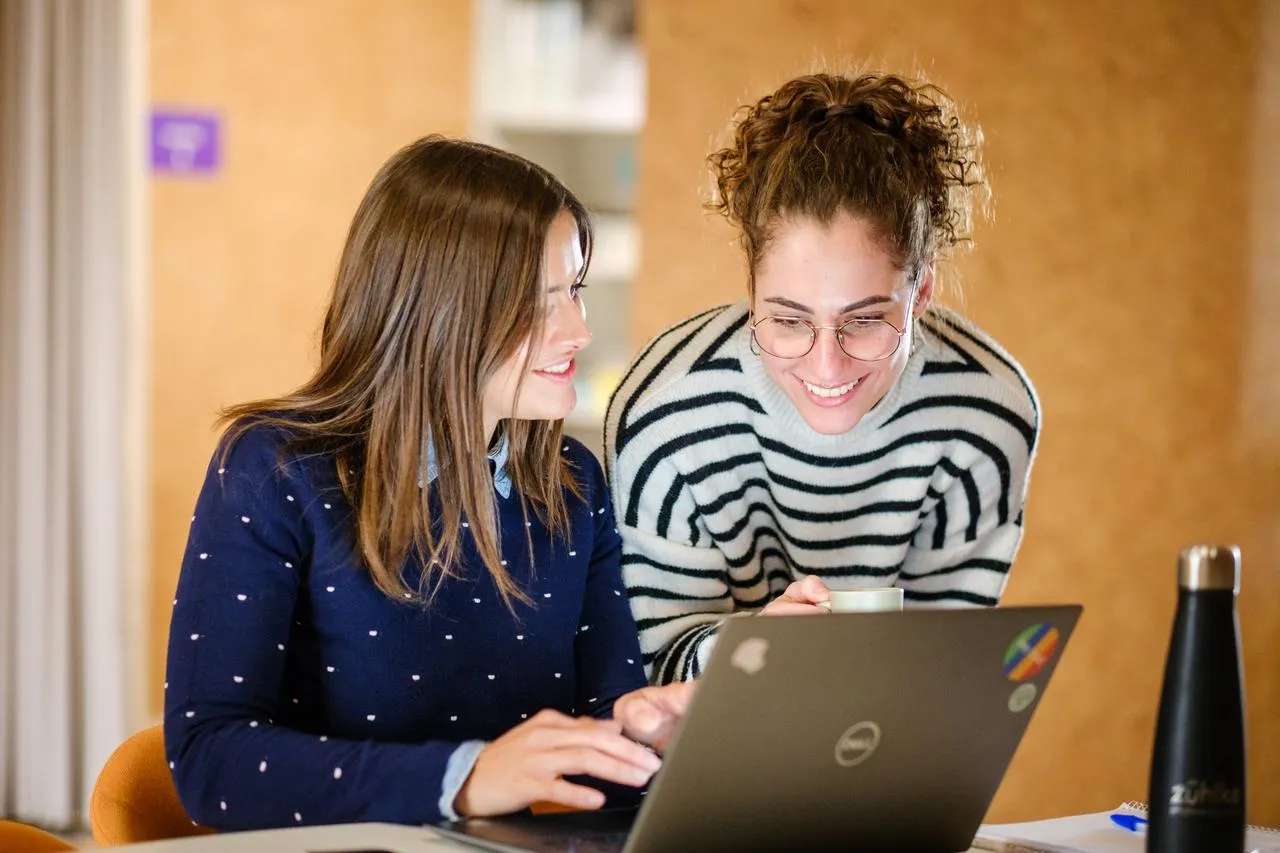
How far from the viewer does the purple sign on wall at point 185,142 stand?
4.58 meters

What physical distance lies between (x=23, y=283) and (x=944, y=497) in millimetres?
2448

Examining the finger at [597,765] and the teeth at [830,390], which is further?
the teeth at [830,390]

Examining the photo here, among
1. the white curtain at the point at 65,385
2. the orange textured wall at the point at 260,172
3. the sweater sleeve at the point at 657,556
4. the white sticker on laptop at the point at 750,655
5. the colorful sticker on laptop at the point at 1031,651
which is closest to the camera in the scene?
the white sticker on laptop at the point at 750,655

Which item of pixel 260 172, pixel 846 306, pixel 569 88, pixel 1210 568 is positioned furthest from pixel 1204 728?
pixel 260 172

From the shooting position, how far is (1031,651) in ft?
3.37

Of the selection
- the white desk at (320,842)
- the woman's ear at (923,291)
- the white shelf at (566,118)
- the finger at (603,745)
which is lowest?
the white desk at (320,842)

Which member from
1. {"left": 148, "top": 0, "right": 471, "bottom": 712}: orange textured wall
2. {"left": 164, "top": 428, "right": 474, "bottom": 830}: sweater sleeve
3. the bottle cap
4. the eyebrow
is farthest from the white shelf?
the bottle cap

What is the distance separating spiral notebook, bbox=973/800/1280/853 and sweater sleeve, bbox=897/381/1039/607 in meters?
0.49

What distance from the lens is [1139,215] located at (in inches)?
119

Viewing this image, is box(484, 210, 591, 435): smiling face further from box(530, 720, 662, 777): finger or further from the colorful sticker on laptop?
the colorful sticker on laptop

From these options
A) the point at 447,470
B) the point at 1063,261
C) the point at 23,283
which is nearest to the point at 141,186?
the point at 23,283

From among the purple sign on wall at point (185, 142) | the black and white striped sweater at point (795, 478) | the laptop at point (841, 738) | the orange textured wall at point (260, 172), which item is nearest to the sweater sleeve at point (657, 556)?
the black and white striped sweater at point (795, 478)

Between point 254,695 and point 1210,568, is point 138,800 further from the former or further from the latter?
point 1210,568

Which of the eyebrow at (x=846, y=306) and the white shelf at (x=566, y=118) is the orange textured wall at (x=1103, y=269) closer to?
the white shelf at (x=566, y=118)
